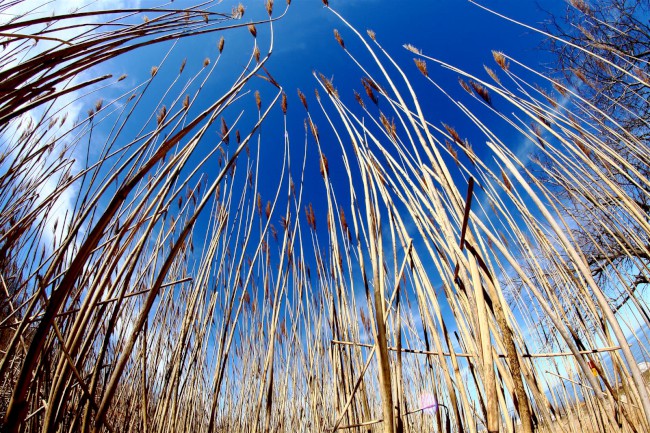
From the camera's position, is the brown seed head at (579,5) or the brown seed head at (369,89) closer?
the brown seed head at (369,89)

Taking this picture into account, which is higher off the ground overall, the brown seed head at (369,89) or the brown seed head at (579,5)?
the brown seed head at (579,5)

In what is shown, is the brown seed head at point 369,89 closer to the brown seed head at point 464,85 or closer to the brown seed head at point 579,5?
the brown seed head at point 464,85

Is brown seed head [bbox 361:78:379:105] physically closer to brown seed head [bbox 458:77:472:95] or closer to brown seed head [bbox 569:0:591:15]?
brown seed head [bbox 458:77:472:95]

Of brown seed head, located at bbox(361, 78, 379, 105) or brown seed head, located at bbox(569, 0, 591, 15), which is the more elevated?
brown seed head, located at bbox(569, 0, 591, 15)

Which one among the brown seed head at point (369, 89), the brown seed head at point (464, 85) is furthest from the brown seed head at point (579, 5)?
the brown seed head at point (369, 89)

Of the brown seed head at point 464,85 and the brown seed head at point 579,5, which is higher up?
the brown seed head at point 579,5

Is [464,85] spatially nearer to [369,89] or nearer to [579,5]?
[369,89]

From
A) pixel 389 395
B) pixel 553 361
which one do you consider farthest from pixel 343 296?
pixel 553 361

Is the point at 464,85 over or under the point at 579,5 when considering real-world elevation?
under

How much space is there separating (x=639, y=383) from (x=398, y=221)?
1.47 ft

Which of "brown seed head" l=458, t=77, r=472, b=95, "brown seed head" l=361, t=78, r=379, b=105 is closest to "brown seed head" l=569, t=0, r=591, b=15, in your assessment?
"brown seed head" l=458, t=77, r=472, b=95

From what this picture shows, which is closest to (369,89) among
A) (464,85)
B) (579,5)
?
(464,85)

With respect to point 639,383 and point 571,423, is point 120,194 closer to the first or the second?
point 639,383

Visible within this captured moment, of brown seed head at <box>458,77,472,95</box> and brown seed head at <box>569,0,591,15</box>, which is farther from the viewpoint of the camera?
brown seed head at <box>569,0,591,15</box>
